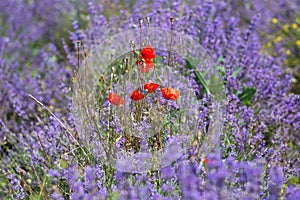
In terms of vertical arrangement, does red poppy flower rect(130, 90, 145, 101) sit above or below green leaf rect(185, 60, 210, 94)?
below

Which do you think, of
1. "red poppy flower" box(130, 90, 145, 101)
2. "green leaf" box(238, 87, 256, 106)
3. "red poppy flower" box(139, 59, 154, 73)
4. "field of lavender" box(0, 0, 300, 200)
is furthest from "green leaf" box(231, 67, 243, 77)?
"red poppy flower" box(130, 90, 145, 101)

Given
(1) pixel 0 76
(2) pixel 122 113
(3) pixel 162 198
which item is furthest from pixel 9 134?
(3) pixel 162 198

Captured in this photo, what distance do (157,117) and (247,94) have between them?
0.85 m

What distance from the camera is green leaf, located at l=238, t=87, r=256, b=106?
9.80 ft

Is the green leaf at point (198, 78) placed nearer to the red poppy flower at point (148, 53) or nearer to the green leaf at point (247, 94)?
the green leaf at point (247, 94)

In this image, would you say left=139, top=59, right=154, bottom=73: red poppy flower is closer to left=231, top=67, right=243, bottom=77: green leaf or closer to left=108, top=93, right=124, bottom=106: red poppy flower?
left=108, top=93, right=124, bottom=106: red poppy flower

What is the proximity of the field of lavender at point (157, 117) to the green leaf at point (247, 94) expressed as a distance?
0.03 ft

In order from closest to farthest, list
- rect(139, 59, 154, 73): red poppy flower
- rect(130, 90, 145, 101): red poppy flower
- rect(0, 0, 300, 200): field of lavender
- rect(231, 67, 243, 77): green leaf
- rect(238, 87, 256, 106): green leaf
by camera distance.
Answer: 1. rect(0, 0, 300, 200): field of lavender
2. rect(130, 90, 145, 101): red poppy flower
3. rect(139, 59, 154, 73): red poppy flower
4. rect(238, 87, 256, 106): green leaf
5. rect(231, 67, 243, 77): green leaf

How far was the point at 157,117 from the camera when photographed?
7.85 feet

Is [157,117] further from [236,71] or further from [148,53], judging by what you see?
[236,71]

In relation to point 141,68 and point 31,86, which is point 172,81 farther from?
point 31,86

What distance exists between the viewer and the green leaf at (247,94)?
2987mm

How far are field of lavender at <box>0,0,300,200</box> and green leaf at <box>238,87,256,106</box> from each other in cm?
1

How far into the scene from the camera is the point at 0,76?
145 inches
